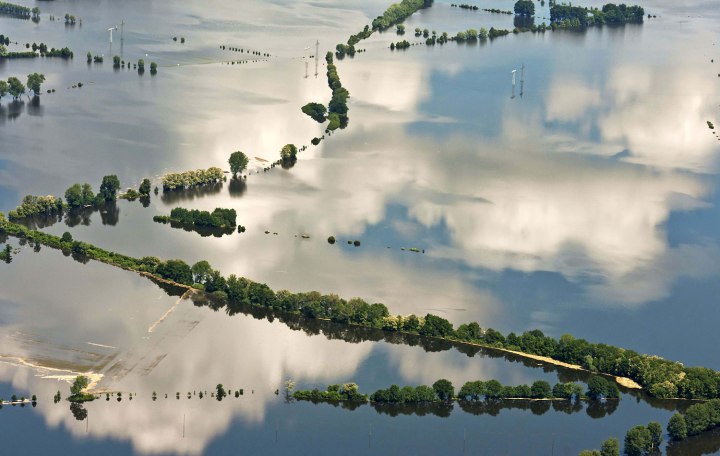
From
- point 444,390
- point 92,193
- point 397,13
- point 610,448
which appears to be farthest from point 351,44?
point 610,448

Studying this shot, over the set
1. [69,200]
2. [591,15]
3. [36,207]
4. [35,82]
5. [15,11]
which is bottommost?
[36,207]

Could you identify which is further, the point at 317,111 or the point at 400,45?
the point at 400,45

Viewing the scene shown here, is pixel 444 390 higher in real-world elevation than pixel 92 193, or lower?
lower

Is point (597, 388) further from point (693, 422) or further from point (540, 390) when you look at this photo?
point (693, 422)

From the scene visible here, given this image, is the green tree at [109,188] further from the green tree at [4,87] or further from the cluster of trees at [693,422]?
the cluster of trees at [693,422]

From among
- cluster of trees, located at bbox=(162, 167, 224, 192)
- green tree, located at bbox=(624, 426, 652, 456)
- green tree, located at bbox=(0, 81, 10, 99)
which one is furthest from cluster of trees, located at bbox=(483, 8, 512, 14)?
green tree, located at bbox=(624, 426, 652, 456)

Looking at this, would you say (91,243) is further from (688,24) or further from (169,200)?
(688,24)

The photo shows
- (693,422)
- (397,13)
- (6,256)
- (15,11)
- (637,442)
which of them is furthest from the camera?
(397,13)
